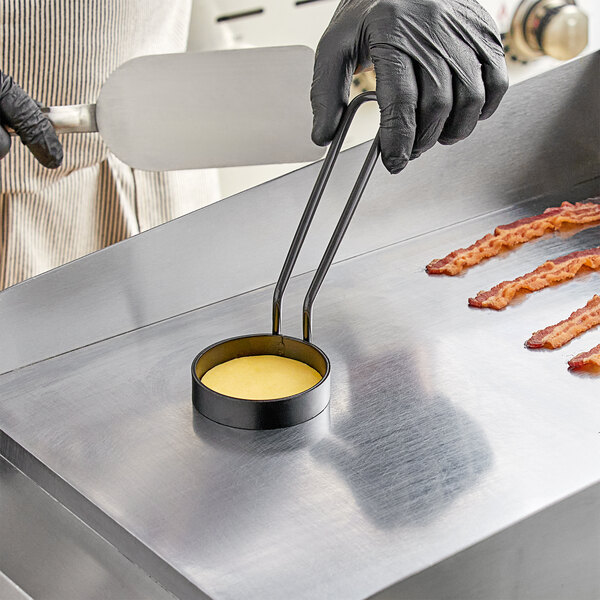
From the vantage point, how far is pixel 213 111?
1.19m

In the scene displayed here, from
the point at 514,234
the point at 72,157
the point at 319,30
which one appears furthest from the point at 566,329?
the point at 319,30

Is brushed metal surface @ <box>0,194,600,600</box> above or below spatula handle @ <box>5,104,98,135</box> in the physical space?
below

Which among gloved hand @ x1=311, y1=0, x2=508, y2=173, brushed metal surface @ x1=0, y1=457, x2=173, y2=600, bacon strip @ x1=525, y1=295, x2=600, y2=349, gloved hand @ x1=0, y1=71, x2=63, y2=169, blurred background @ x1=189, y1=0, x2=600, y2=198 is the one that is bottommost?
brushed metal surface @ x1=0, y1=457, x2=173, y2=600

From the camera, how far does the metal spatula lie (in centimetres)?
115

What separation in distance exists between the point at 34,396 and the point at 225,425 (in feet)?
0.67

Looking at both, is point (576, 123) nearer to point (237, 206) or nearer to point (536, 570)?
point (237, 206)

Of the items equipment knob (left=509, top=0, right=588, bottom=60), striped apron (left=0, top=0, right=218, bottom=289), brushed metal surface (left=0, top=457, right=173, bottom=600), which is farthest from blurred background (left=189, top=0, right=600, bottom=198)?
brushed metal surface (left=0, top=457, right=173, bottom=600)

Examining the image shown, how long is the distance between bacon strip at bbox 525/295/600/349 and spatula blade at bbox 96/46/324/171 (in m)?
0.39

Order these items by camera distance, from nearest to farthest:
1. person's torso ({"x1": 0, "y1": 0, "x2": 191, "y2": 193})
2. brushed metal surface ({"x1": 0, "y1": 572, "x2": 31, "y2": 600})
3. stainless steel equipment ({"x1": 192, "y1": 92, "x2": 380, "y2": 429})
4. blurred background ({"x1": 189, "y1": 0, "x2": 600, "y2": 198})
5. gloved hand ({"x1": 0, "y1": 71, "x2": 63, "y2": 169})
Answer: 1. brushed metal surface ({"x1": 0, "y1": 572, "x2": 31, "y2": 600})
2. stainless steel equipment ({"x1": 192, "y1": 92, "x2": 380, "y2": 429})
3. gloved hand ({"x1": 0, "y1": 71, "x2": 63, "y2": 169})
4. person's torso ({"x1": 0, "y1": 0, "x2": 191, "y2": 193})
5. blurred background ({"x1": 189, "y1": 0, "x2": 600, "y2": 198})

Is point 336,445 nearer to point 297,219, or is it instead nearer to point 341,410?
point 341,410

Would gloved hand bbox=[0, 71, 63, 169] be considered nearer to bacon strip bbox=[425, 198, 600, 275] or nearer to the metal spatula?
the metal spatula

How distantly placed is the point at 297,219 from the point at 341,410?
0.35 m

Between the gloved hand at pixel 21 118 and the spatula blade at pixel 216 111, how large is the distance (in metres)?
0.08

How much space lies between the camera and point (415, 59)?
92cm
